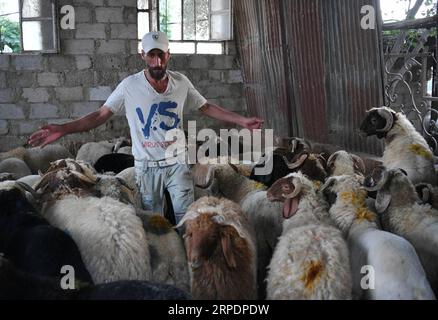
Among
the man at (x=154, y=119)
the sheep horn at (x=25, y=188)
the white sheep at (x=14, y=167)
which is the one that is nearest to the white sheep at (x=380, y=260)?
the man at (x=154, y=119)

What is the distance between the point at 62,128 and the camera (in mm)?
4367

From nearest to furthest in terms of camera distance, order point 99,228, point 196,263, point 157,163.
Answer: point 196,263, point 99,228, point 157,163

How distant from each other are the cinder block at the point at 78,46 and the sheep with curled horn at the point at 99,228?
202 inches

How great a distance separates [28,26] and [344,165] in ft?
20.2

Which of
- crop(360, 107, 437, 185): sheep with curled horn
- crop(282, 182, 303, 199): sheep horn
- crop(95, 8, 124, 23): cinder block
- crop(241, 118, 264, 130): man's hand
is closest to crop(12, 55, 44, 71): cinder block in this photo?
crop(95, 8, 124, 23): cinder block

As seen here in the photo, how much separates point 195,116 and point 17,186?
600cm

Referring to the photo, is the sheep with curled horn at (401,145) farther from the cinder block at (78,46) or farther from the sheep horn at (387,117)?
Answer: the cinder block at (78,46)

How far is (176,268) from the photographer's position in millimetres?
3648

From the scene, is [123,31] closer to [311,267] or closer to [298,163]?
[298,163]

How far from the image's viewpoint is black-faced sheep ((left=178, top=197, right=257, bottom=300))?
3.28 m

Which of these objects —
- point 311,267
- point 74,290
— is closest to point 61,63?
point 74,290

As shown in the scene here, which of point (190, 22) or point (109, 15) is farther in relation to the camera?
point (190, 22)

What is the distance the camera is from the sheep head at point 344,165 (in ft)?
18.2

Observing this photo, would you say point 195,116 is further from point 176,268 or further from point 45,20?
point 176,268
